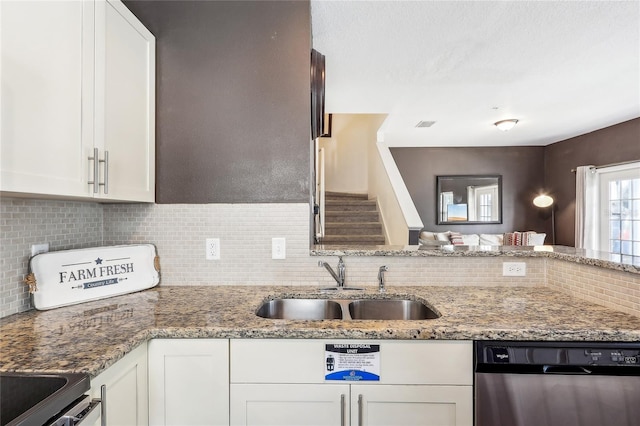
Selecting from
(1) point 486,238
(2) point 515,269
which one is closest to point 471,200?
(1) point 486,238

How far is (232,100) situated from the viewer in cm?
185

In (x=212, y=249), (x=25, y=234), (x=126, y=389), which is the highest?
Answer: (x=25, y=234)

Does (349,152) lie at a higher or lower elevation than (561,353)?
higher

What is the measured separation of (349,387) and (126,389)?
2.27ft

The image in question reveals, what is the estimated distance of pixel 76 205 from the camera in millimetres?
1654

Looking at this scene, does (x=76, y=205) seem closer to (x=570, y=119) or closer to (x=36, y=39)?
(x=36, y=39)

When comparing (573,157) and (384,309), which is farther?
(573,157)

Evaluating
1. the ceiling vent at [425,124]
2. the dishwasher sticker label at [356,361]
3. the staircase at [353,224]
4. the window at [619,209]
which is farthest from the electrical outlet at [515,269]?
the window at [619,209]

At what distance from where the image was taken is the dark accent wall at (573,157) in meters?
4.71

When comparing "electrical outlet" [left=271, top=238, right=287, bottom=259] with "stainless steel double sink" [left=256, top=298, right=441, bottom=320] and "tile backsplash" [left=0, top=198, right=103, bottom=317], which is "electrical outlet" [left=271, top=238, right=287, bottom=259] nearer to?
"stainless steel double sink" [left=256, top=298, right=441, bottom=320]

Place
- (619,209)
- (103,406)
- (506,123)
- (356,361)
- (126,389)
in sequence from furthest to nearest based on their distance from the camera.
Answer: (619,209)
(506,123)
(356,361)
(126,389)
(103,406)

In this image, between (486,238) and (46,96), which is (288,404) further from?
(486,238)

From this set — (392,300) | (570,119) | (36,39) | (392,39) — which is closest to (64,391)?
(36,39)

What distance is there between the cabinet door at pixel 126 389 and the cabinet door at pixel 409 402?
0.69 meters
